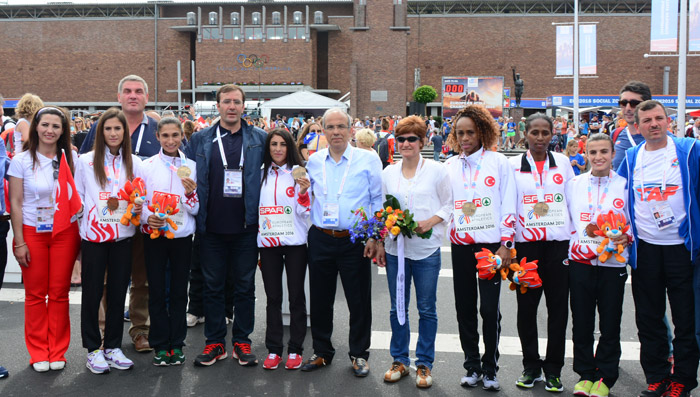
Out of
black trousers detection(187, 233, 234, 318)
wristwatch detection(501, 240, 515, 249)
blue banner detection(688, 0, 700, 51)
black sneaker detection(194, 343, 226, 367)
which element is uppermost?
blue banner detection(688, 0, 700, 51)

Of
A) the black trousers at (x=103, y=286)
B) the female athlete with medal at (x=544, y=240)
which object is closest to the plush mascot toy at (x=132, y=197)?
the black trousers at (x=103, y=286)

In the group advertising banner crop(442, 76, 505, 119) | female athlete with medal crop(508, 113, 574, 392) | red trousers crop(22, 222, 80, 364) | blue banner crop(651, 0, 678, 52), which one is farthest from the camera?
advertising banner crop(442, 76, 505, 119)

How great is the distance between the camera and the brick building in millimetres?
54031

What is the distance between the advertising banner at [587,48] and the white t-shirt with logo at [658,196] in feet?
77.4

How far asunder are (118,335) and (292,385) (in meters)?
1.50

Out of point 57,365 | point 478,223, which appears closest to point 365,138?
point 478,223

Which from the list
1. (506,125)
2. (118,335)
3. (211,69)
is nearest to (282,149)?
(118,335)

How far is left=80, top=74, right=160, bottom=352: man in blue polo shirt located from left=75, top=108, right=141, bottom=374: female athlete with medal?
448mm

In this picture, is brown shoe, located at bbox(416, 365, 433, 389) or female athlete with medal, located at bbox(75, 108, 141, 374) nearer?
brown shoe, located at bbox(416, 365, 433, 389)

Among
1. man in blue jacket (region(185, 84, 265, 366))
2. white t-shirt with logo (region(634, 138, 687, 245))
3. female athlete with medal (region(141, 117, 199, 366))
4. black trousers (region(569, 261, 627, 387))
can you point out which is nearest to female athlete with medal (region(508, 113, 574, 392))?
black trousers (region(569, 261, 627, 387))

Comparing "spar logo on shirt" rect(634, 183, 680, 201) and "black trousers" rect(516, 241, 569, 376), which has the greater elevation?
"spar logo on shirt" rect(634, 183, 680, 201)

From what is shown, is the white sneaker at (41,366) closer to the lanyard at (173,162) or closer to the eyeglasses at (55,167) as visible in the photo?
the eyeglasses at (55,167)

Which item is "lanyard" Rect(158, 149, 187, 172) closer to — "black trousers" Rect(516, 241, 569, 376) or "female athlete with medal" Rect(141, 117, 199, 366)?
"female athlete with medal" Rect(141, 117, 199, 366)

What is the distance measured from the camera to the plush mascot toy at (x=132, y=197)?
482 cm
